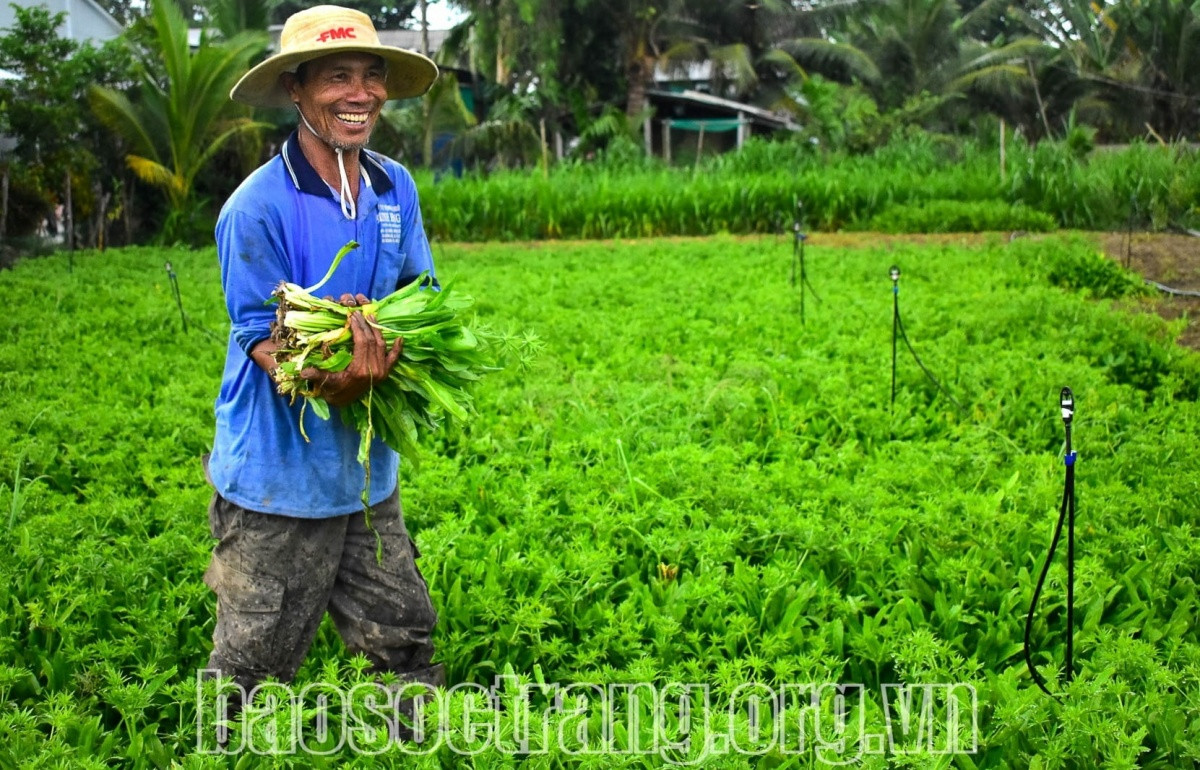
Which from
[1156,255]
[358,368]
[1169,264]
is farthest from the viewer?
[1156,255]

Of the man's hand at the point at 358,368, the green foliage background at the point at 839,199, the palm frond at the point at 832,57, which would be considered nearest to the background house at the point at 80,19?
the green foliage background at the point at 839,199

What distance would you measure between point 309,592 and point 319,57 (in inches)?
54.9

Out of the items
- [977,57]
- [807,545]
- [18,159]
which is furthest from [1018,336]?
[977,57]

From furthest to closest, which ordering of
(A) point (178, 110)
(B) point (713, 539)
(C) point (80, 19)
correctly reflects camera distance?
(C) point (80, 19), (A) point (178, 110), (B) point (713, 539)

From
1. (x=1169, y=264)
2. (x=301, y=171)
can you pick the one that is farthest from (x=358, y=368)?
(x=1169, y=264)

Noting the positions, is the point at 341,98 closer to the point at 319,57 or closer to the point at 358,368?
the point at 319,57

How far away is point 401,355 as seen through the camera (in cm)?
286

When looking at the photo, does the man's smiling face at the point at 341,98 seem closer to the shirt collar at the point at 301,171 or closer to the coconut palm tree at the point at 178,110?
the shirt collar at the point at 301,171

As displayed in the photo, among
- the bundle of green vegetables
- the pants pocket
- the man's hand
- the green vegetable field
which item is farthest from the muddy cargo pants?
the man's hand

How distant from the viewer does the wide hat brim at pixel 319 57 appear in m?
2.81

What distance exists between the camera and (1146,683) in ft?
10.1

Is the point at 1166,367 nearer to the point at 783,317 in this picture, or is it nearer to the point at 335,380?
the point at 783,317

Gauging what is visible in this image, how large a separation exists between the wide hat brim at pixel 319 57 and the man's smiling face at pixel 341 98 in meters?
0.03

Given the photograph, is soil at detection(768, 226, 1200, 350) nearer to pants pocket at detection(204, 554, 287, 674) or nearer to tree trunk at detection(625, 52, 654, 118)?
pants pocket at detection(204, 554, 287, 674)
